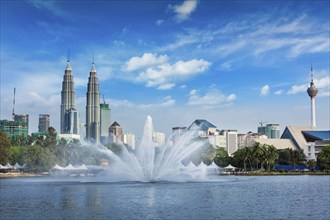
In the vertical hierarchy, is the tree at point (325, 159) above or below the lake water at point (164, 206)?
above

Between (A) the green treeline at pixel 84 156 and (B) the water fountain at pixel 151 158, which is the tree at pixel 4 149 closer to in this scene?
(A) the green treeline at pixel 84 156

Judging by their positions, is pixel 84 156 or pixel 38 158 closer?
pixel 38 158

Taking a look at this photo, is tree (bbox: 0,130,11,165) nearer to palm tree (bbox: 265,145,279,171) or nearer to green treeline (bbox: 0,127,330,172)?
→ green treeline (bbox: 0,127,330,172)

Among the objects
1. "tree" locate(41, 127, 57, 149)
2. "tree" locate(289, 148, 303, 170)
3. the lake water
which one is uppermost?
"tree" locate(41, 127, 57, 149)

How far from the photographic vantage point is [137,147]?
3420 inches

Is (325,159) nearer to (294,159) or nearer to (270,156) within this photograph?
(270,156)

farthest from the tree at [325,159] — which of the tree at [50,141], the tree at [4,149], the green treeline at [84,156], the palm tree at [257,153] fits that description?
the tree at [4,149]

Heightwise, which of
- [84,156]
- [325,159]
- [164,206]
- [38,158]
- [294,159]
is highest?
[84,156]

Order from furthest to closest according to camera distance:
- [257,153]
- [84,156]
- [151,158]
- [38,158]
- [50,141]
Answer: [84,156] < [50,141] < [257,153] < [38,158] < [151,158]

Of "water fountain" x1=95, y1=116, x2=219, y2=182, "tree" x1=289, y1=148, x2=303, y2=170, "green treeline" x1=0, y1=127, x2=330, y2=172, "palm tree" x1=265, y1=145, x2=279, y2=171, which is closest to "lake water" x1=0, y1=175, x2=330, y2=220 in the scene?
"water fountain" x1=95, y1=116, x2=219, y2=182

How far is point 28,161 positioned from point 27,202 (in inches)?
4048

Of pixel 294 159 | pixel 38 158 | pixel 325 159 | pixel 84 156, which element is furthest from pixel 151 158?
pixel 294 159

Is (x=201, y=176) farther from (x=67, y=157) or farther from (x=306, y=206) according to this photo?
(x=67, y=157)

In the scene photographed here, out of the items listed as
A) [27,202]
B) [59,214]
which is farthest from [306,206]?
[27,202]
